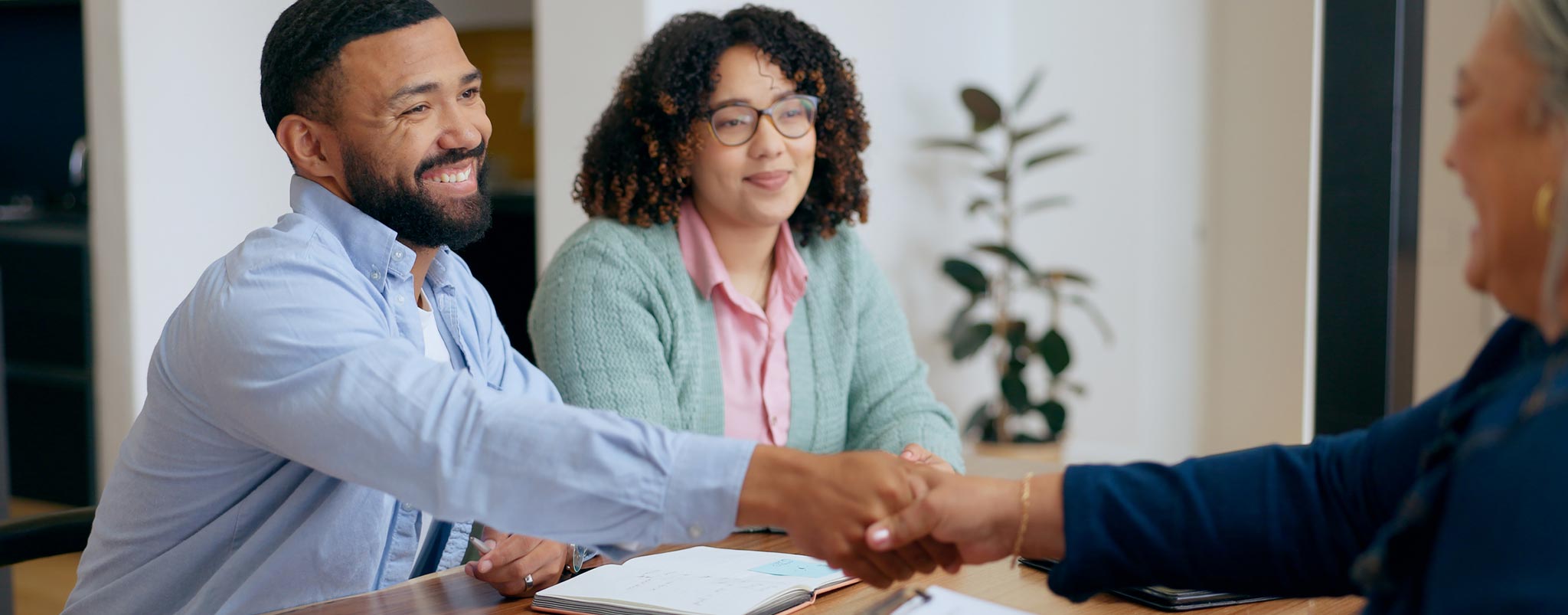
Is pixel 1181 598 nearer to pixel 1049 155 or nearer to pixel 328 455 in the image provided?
pixel 328 455

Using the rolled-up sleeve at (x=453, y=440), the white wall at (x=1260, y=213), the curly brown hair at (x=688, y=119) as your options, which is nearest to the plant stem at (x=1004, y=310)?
the white wall at (x=1260, y=213)

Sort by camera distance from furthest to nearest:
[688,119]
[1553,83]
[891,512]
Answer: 1. [688,119]
2. [891,512]
3. [1553,83]

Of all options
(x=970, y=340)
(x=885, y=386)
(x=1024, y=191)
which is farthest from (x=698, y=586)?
(x=1024, y=191)

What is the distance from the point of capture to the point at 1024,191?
4.63 metres

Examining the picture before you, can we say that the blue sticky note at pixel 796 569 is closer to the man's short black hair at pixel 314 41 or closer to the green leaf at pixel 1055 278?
the man's short black hair at pixel 314 41

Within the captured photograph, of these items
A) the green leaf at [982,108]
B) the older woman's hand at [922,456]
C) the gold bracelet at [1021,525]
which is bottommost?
the older woman's hand at [922,456]

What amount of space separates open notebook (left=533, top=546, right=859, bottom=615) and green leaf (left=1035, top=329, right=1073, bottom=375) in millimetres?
2757

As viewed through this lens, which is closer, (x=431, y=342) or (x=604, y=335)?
(x=431, y=342)

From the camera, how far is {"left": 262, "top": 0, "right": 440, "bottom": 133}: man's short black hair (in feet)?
4.62

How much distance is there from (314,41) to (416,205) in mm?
209

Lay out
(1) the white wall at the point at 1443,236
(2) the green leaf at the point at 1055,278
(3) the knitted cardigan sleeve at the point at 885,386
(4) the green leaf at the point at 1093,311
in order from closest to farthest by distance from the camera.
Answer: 1. (3) the knitted cardigan sleeve at the point at 885,386
2. (1) the white wall at the point at 1443,236
3. (2) the green leaf at the point at 1055,278
4. (4) the green leaf at the point at 1093,311

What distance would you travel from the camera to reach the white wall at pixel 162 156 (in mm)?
3035

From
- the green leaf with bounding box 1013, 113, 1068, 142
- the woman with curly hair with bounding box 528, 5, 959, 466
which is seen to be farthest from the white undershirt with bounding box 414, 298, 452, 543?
the green leaf with bounding box 1013, 113, 1068, 142

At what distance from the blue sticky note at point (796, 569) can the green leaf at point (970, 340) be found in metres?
2.70
